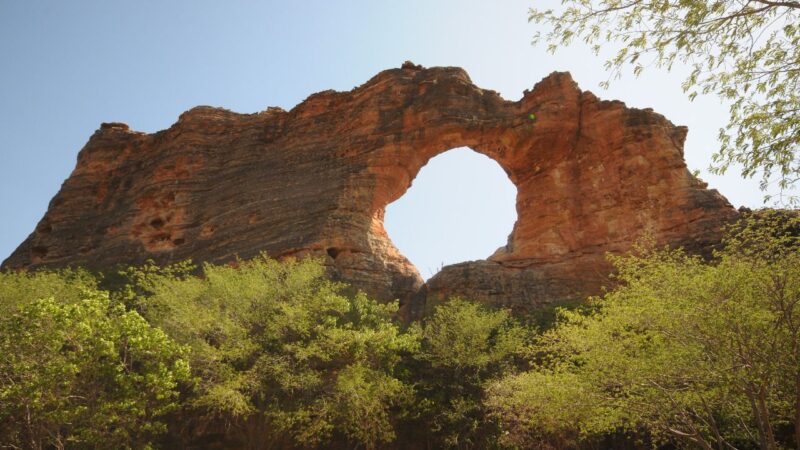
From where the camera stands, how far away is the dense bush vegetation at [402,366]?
12641 millimetres

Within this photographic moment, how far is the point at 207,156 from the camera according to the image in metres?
38.6

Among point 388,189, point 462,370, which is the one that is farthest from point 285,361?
point 388,189

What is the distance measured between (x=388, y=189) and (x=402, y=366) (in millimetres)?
13312

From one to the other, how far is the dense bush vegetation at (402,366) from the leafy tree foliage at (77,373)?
0.18 ft

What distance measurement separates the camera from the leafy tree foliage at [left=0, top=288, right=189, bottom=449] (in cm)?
1380

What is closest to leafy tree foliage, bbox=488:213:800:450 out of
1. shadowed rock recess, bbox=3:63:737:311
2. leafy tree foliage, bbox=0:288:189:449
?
leafy tree foliage, bbox=0:288:189:449

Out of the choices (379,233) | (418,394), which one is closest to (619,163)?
(379,233)

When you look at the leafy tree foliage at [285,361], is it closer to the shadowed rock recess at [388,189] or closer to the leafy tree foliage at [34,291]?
the leafy tree foliage at [34,291]

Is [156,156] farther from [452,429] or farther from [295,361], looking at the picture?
[452,429]

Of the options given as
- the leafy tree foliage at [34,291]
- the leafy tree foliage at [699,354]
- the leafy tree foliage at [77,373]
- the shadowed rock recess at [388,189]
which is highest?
the shadowed rock recess at [388,189]

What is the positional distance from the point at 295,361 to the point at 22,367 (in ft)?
25.4

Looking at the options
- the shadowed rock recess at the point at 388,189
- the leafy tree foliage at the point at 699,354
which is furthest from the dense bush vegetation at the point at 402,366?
the shadowed rock recess at the point at 388,189

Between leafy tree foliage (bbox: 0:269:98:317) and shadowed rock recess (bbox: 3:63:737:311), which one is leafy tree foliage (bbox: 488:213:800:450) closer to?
shadowed rock recess (bbox: 3:63:737:311)

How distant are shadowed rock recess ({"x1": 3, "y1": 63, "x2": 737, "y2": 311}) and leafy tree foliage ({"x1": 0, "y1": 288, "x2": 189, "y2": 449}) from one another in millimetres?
12611
